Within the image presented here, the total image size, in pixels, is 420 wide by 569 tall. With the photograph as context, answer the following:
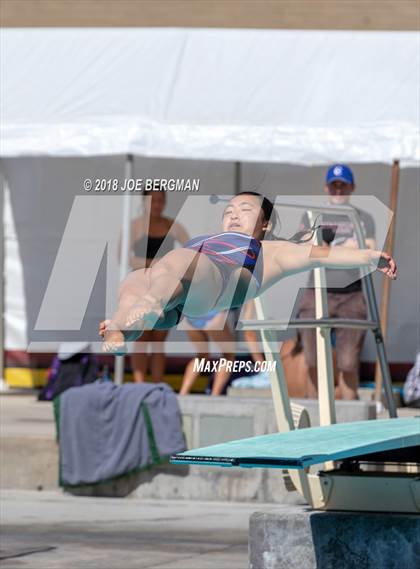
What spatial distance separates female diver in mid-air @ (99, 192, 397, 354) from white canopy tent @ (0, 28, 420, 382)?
6689 mm

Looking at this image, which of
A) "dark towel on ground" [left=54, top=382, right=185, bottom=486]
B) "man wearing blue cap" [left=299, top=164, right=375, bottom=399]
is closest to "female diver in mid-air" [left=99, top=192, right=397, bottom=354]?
"man wearing blue cap" [left=299, top=164, right=375, bottom=399]

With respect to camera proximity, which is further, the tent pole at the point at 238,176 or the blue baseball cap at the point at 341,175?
the tent pole at the point at 238,176

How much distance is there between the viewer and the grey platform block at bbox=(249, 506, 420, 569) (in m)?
7.41

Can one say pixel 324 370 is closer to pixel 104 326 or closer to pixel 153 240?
pixel 153 240

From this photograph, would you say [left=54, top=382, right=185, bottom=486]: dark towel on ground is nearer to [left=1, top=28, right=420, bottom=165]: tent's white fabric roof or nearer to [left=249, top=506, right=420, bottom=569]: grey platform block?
[left=1, top=28, right=420, bottom=165]: tent's white fabric roof

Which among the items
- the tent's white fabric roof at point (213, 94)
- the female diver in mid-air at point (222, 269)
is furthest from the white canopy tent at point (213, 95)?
the female diver in mid-air at point (222, 269)

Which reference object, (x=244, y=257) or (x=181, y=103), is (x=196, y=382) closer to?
(x=181, y=103)

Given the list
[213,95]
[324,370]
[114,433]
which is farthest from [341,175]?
[213,95]

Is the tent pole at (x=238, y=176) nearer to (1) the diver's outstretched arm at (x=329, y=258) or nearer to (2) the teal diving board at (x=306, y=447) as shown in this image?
(2) the teal diving board at (x=306, y=447)

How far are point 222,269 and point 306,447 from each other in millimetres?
1601

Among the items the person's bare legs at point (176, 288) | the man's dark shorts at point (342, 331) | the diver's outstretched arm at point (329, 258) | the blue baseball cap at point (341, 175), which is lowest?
the person's bare legs at point (176, 288)

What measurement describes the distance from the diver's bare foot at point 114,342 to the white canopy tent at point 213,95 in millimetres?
7482

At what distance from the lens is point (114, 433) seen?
11695 millimetres

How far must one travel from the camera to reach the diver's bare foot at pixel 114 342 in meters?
5.05
